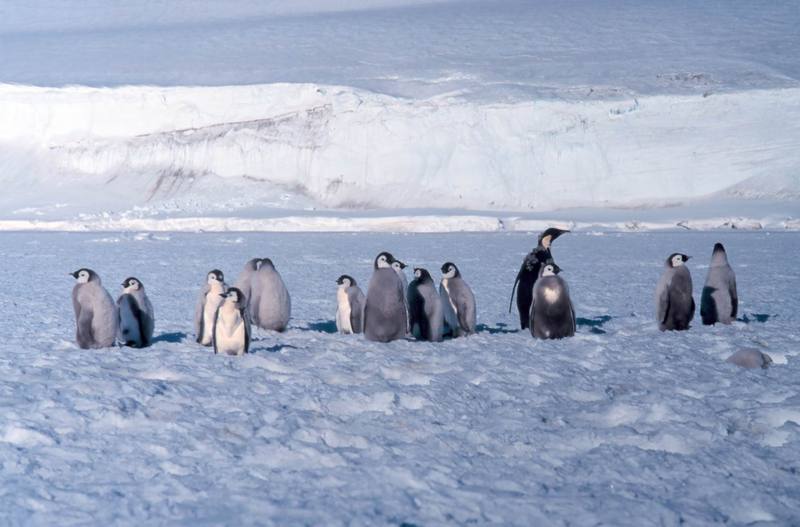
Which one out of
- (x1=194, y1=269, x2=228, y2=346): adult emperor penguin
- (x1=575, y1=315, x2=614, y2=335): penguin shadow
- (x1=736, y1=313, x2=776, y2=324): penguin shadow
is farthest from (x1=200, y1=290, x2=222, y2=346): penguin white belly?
(x1=736, y1=313, x2=776, y2=324): penguin shadow

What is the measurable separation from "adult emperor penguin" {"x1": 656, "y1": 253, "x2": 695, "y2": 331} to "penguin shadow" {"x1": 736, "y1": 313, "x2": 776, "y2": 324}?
719 mm

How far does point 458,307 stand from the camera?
5887mm

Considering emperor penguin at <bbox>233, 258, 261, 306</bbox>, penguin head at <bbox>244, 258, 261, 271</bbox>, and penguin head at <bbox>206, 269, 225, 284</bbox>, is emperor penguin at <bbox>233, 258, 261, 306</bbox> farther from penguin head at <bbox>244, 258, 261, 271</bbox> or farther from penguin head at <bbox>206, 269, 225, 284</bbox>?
penguin head at <bbox>206, 269, 225, 284</bbox>

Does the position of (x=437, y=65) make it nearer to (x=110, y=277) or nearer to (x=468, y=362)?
(x=110, y=277)

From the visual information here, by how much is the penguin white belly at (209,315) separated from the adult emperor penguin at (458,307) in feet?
4.32

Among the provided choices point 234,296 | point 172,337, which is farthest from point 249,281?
point 234,296

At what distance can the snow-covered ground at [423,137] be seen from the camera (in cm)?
2173

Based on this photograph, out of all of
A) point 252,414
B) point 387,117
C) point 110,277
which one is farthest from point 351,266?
point 387,117

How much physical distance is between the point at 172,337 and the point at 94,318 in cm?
84

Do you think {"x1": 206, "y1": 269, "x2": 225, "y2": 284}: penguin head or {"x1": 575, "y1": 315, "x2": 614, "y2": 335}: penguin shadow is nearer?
{"x1": 206, "y1": 269, "x2": 225, "y2": 284}: penguin head

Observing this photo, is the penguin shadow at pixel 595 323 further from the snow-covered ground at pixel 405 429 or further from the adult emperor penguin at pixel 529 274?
the adult emperor penguin at pixel 529 274

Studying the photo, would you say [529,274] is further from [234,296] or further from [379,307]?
[234,296]

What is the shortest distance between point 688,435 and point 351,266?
8.56 meters

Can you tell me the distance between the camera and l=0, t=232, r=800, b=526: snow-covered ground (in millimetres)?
2711
